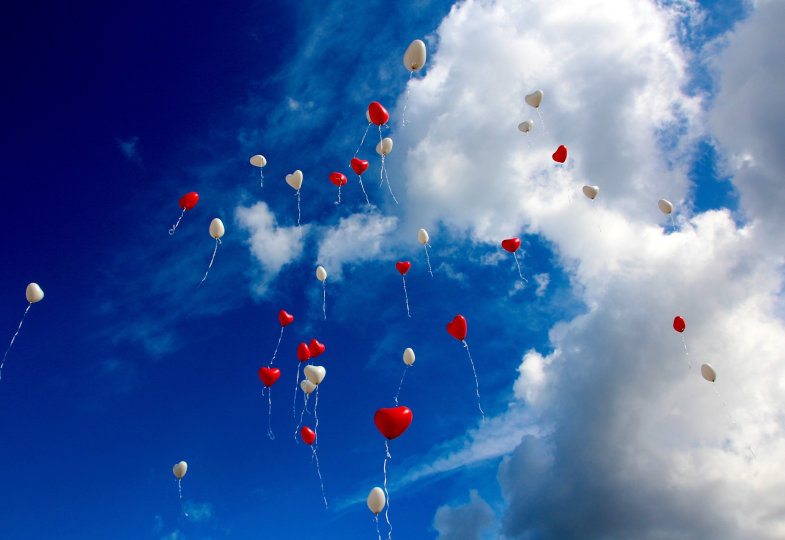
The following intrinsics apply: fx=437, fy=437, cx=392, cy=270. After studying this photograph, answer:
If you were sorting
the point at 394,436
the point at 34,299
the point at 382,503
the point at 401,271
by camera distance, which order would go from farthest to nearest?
the point at 401,271, the point at 34,299, the point at 382,503, the point at 394,436

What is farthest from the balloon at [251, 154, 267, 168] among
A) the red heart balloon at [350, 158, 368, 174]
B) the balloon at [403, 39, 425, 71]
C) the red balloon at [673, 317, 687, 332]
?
the red balloon at [673, 317, 687, 332]

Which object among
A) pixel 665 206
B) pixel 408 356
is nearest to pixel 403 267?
pixel 408 356

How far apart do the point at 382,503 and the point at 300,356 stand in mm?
3970

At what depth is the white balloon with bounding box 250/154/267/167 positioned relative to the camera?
38.8 ft

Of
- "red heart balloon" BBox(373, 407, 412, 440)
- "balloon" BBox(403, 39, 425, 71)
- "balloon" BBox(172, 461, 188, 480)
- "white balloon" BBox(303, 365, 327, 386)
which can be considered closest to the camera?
"red heart balloon" BBox(373, 407, 412, 440)

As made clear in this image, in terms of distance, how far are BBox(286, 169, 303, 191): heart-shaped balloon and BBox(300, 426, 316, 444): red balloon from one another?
6.39 metres

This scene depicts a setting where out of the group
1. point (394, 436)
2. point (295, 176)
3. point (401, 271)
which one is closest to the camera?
point (394, 436)

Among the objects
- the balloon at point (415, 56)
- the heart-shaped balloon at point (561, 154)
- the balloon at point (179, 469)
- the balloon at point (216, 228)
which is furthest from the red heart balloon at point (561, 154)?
the balloon at point (179, 469)

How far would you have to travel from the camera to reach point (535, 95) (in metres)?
11.9

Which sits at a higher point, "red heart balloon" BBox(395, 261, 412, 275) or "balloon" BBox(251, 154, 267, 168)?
"balloon" BBox(251, 154, 267, 168)

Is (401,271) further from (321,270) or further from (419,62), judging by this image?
(419,62)

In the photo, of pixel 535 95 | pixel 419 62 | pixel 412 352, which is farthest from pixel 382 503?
pixel 535 95

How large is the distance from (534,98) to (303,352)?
30.2 feet

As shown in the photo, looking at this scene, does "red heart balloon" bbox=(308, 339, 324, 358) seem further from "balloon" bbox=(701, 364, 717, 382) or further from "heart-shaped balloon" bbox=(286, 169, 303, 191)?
"balloon" bbox=(701, 364, 717, 382)
